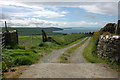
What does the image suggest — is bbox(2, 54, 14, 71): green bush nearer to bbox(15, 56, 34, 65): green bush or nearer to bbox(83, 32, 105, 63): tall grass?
bbox(15, 56, 34, 65): green bush

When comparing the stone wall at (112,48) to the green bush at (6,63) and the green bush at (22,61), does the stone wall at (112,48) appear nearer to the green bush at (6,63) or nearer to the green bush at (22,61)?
the green bush at (22,61)

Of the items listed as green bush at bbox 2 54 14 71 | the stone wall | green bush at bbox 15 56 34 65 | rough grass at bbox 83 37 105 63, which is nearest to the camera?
green bush at bbox 2 54 14 71

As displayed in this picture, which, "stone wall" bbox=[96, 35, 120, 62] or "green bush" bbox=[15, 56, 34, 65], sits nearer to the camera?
"stone wall" bbox=[96, 35, 120, 62]

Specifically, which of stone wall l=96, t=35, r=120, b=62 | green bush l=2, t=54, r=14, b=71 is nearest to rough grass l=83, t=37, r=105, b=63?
stone wall l=96, t=35, r=120, b=62

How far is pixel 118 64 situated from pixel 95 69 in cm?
146

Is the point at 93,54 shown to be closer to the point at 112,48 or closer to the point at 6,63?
the point at 112,48

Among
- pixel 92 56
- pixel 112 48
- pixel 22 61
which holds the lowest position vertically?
pixel 92 56

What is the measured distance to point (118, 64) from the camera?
8.88 m

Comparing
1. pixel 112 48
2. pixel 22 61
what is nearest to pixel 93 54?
pixel 112 48

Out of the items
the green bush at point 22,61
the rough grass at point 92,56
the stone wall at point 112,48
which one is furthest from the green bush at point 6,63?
the stone wall at point 112,48

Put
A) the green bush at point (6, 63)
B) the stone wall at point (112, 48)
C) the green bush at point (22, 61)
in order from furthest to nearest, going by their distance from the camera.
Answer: the green bush at point (22, 61), the stone wall at point (112, 48), the green bush at point (6, 63)

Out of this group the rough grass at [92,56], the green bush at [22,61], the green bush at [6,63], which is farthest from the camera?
the rough grass at [92,56]

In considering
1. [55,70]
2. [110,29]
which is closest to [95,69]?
[55,70]

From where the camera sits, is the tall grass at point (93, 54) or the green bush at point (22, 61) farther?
the tall grass at point (93, 54)
